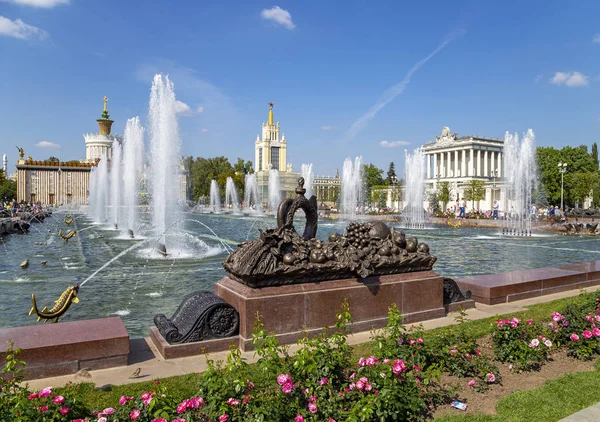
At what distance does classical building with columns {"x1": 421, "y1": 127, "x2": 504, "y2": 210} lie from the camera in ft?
333

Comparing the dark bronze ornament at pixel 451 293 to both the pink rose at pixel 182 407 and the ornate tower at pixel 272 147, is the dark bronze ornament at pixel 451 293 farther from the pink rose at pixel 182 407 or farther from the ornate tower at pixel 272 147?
the ornate tower at pixel 272 147

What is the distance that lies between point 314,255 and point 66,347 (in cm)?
318

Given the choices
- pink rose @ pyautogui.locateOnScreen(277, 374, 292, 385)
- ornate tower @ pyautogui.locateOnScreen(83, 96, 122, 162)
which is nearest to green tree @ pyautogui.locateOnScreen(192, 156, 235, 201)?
ornate tower @ pyautogui.locateOnScreen(83, 96, 122, 162)

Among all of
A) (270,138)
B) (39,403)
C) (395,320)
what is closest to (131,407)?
(39,403)

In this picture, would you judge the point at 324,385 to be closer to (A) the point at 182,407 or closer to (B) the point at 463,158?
(A) the point at 182,407

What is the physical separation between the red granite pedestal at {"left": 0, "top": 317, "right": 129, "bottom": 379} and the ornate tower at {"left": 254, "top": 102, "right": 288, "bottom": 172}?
172008mm

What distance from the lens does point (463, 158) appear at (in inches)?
4040

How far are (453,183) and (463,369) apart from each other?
96997 millimetres

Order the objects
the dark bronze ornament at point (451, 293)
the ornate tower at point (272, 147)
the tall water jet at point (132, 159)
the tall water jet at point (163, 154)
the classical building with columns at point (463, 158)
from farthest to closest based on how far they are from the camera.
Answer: the ornate tower at point (272, 147) < the classical building with columns at point (463, 158) < the tall water jet at point (132, 159) < the tall water jet at point (163, 154) < the dark bronze ornament at point (451, 293)

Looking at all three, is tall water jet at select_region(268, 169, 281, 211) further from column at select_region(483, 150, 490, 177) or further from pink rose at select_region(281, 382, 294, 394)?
pink rose at select_region(281, 382, 294, 394)

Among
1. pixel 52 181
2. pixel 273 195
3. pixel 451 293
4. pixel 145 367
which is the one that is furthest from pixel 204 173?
pixel 145 367

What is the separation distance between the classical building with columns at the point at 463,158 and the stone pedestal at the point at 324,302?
92562 millimetres

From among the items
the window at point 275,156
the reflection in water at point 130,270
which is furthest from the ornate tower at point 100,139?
the reflection in water at point 130,270

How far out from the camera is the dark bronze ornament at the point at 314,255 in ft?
21.0
